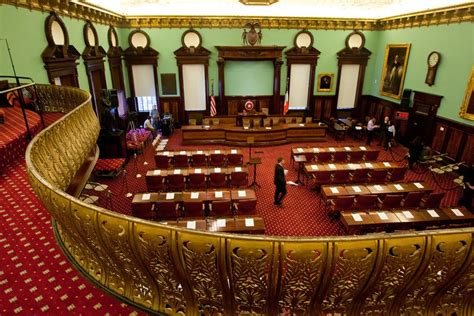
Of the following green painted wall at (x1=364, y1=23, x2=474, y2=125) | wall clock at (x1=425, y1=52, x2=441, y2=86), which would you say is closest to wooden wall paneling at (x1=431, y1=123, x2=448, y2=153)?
green painted wall at (x1=364, y1=23, x2=474, y2=125)

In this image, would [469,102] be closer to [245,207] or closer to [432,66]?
[432,66]

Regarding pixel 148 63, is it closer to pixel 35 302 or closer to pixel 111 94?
pixel 111 94

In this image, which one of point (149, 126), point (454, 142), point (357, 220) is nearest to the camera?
point (357, 220)

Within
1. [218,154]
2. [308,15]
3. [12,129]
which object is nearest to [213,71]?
[308,15]

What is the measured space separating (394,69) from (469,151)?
586 cm

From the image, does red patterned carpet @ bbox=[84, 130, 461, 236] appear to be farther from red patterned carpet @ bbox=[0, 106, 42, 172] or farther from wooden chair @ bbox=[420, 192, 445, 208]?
red patterned carpet @ bbox=[0, 106, 42, 172]

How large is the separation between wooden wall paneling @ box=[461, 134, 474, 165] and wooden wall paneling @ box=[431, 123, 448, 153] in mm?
985

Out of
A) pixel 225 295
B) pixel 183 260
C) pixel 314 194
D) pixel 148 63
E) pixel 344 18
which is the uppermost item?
pixel 344 18

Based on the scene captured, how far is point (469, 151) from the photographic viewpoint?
9828mm

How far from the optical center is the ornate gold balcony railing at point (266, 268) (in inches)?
79.6

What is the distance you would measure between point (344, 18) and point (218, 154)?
10.8 metres

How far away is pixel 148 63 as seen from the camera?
14750mm

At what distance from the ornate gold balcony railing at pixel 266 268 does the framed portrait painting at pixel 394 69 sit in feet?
43.6

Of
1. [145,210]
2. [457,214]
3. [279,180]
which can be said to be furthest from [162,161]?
[457,214]
